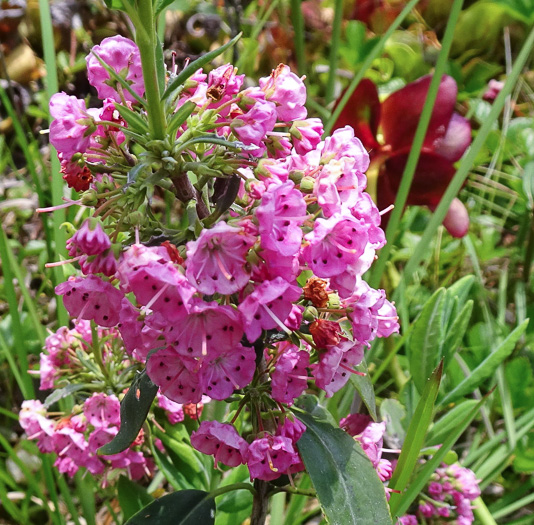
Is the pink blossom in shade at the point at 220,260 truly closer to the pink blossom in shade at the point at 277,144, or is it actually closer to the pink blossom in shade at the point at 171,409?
the pink blossom in shade at the point at 277,144

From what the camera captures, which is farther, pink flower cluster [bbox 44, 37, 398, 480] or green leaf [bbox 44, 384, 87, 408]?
green leaf [bbox 44, 384, 87, 408]

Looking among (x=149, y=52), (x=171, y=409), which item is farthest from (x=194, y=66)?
(x=171, y=409)

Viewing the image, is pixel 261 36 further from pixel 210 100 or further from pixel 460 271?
pixel 210 100

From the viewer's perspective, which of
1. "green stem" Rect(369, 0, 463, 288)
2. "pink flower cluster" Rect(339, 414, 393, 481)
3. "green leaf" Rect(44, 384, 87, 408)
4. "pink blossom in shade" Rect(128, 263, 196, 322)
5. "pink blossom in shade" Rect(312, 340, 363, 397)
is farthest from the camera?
"green stem" Rect(369, 0, 463, 288)

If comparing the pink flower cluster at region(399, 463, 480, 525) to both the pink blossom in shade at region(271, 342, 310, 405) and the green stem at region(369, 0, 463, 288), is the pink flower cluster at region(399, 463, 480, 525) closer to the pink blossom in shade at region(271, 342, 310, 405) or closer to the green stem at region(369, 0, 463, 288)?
the green stem at region(369, 0, 463, 288)

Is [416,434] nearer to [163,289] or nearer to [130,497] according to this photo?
[163,289]

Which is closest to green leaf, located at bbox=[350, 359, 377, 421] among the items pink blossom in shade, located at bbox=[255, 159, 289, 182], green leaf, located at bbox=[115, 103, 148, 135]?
pink blossom in shade, located at bbox=[255, 159, 289, 182]

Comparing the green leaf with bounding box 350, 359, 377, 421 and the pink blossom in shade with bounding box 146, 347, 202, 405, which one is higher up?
the pink blossom in shade with bounding box 146, 347, 202, 405
